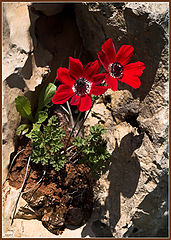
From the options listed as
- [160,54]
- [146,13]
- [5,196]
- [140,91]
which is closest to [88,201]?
[5,196]

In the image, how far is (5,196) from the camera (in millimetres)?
2592

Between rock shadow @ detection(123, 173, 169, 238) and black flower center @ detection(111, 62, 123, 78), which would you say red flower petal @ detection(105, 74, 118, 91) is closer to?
black flower center @ detection(111, 62, 123, 78)

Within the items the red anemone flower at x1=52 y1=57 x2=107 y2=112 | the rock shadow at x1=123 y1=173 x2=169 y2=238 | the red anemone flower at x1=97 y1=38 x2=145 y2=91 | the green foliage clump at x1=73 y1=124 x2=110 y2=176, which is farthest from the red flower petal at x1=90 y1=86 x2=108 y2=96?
the rock shadow at x1=123 y1=173 x2=169 y2=238

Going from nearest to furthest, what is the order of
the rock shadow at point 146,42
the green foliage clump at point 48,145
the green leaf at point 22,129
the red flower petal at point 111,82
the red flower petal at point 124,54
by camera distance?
the red flower petal at point 111,82 → the red flower petal at point 124,54 → the rock shadow at point 146,42 → the green foliage clump at point 48,145 → the green leaf at point 22,129

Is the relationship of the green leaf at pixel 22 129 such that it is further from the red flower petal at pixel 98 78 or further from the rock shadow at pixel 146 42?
the rock shadow at pixel 146 42

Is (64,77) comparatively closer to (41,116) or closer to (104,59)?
(104,59)

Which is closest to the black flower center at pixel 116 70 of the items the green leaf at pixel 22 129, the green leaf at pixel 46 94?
the green leaf at pixel 46 94

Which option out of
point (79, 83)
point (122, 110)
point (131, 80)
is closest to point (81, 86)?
point (79, 83)

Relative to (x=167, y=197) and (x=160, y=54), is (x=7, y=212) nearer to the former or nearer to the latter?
(x=167, y=197)

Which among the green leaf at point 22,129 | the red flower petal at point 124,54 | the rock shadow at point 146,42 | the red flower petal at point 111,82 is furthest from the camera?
the green leaf at point 22,129

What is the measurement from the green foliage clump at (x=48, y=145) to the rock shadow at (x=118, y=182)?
1.76ft

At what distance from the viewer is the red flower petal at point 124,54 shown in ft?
6.87

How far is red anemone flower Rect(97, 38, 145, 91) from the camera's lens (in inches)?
81.3

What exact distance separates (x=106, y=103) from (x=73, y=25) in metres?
1.19
